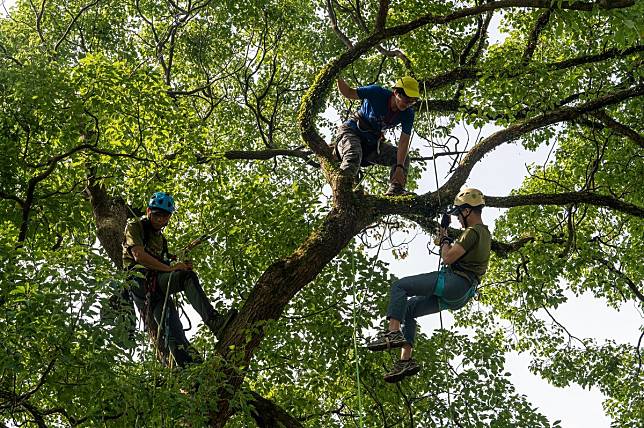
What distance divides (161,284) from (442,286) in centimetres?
235

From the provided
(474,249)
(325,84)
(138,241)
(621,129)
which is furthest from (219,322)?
(621,129)

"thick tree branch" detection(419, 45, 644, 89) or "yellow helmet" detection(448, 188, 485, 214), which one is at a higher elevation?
"thick tree branch" detection(419, 45, 644, 89)

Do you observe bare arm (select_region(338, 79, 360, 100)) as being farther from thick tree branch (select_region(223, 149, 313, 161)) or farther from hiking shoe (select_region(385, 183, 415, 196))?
thick tree branch (select_region(223, 149, 313, 161))

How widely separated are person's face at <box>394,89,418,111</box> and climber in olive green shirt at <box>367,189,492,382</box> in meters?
1.86

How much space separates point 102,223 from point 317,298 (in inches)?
101

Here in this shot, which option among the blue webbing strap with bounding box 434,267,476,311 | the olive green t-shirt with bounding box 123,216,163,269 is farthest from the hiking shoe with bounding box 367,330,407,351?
the olive green t-shirt with bounding box 123,216,163,269

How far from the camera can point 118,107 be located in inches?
372

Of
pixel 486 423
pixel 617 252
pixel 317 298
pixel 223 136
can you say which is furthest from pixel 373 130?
pixel 617 252

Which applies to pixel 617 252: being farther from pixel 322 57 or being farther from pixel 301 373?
pixel 301 373

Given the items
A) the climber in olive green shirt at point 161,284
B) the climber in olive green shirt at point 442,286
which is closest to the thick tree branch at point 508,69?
the climber in olive green shirt at point 442,286

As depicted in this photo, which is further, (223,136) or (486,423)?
(223,136)

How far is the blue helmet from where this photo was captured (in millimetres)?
7199

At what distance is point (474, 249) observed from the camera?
670 cm

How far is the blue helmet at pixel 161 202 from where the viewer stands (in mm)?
7199
